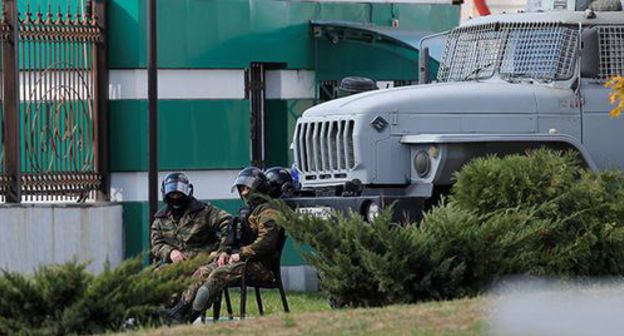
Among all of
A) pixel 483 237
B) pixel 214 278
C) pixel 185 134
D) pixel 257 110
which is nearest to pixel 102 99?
pixel 185 134

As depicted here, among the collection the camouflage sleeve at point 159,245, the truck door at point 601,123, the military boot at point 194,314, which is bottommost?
the military boot at point 194,314

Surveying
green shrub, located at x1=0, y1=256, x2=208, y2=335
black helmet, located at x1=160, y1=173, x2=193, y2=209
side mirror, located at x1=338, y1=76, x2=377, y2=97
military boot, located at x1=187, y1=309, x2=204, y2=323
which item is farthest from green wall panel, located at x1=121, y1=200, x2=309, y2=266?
green shrub, located at x1=0, y1=256, x2=208, y2=335

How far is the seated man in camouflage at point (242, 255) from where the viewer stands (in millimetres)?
15438

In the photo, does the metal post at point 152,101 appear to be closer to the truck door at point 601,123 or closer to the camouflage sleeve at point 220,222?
the camouflage sleeve at point 220,222

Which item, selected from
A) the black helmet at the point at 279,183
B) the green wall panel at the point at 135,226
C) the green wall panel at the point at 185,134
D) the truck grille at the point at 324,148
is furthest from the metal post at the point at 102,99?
the black helmet at the point at 279,183

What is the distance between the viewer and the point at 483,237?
14227 mm

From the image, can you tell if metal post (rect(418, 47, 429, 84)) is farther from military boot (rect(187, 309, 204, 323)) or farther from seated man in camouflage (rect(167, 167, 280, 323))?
military boot (rect(187, 309, 204, 323))

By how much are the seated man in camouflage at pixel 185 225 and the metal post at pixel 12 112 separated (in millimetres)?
4772

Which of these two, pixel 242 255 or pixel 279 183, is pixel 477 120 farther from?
pixel 242 255

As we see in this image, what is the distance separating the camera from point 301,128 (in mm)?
18094

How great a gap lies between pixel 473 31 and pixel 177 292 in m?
6.46

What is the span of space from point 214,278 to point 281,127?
23.6 feet

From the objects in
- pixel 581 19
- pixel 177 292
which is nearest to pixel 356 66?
pixel 581 19

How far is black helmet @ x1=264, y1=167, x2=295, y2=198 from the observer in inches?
663
